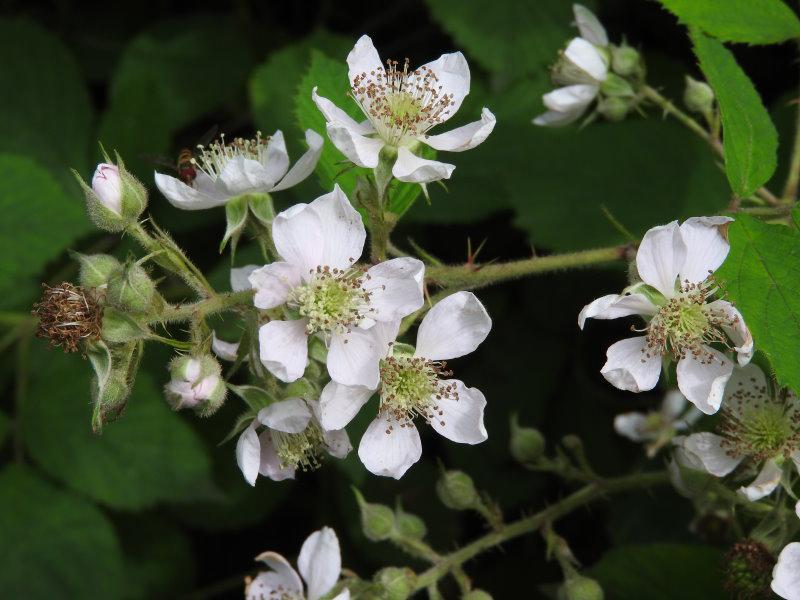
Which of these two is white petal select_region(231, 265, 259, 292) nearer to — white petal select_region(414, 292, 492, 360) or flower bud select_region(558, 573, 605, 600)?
white petal select_region(414, 292, 492, 360)

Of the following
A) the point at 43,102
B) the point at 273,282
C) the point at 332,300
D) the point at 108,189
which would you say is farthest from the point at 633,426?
the point at 43,102

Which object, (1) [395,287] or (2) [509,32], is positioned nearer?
(1) [395,287]

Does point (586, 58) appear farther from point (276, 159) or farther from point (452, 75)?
point (276, 159)

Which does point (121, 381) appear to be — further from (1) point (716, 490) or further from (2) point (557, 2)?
(2) point (557, 2)

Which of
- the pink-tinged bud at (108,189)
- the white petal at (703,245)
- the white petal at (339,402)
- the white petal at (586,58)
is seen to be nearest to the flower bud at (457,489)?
the white petal at (339,402)

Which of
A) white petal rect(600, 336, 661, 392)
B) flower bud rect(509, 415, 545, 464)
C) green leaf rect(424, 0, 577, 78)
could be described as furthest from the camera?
green leaf rect(424, 0, 577, 78)

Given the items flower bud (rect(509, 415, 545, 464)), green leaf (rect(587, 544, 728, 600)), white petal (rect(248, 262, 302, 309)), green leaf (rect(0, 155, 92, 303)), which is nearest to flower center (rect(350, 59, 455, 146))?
white petal (rect(248, 262, 302, 309))

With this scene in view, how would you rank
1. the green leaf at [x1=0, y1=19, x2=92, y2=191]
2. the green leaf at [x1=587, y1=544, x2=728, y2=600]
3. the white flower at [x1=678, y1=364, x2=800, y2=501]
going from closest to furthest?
the white flower at [x1=678, y1=364, x2=800, y2=501] < the green leaf at [x1=587, y1=544, x2=728, y2=600] < the green leaf at [x1=0, y1=19, x2=92, y2=191]
